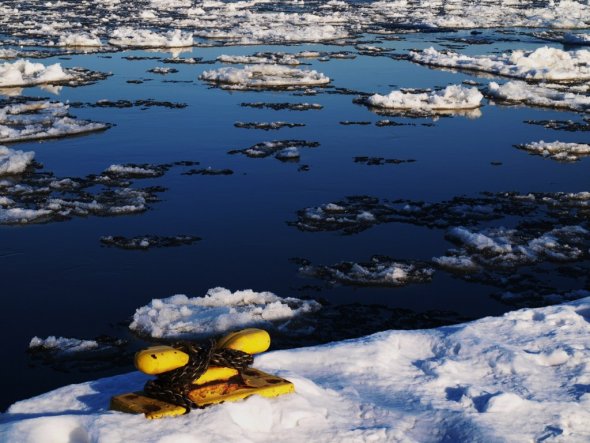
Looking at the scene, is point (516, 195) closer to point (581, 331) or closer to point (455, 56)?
point (581, 331)

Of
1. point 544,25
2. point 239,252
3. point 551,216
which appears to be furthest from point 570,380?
point 544,25

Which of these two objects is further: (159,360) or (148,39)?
(148,39)

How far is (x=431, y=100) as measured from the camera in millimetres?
16719

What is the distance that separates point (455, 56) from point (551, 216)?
14.2 m

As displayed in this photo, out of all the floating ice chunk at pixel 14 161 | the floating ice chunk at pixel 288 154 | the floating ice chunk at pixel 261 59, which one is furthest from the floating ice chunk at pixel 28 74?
the floating ice chunk at pixel 288 154

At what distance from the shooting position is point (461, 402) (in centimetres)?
461

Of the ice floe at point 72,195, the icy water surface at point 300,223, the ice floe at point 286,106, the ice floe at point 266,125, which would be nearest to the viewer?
the icy water surface at point 300,223

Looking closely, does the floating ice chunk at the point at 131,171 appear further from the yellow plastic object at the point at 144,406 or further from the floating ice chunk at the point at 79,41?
the floating ice chunk at the point at 79,41

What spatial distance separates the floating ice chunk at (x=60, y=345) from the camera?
6609 millimetres

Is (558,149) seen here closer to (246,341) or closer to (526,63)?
(526,63)

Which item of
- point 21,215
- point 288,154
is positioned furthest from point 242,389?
point 288,154

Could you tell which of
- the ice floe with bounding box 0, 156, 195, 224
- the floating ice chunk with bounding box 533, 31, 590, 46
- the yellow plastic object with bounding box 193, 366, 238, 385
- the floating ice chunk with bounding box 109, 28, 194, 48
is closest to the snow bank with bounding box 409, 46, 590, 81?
the floating ice chunk with bounding box 533, 31, 590, 46

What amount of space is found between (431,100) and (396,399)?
41.6 ft

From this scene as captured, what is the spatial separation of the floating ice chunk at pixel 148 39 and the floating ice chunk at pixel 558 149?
14.9 m
